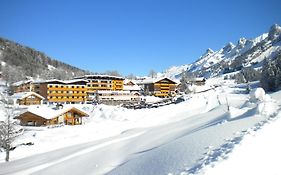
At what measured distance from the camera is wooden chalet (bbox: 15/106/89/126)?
66188 millimetres

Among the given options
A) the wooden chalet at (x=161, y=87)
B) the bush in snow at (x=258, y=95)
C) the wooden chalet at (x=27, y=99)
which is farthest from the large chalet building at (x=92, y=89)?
the bush in snow at (x=258, y=95)

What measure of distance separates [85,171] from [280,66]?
69.3 m

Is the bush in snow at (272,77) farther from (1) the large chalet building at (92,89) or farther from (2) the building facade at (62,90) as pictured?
(2) the building facade at (62,90)

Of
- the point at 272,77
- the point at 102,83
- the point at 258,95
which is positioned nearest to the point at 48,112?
the point at 258,95

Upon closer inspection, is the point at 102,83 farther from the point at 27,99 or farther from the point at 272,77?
the point at 272,77

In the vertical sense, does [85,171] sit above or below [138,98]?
below

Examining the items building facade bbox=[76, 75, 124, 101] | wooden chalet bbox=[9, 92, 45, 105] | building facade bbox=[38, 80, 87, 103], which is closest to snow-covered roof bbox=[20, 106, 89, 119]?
wooden chalet bbox=[9, 92, 45, 105]

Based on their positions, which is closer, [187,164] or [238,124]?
[187,164]

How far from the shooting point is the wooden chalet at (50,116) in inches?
2606

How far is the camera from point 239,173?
480 inches

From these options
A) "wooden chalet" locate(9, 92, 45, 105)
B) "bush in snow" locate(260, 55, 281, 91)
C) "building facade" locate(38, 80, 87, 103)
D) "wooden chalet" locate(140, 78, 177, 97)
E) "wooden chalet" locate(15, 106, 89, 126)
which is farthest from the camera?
"wooden chalet" locate(140, 78, 177, 97)

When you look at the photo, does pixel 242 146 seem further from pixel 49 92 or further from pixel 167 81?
pixel 167 81

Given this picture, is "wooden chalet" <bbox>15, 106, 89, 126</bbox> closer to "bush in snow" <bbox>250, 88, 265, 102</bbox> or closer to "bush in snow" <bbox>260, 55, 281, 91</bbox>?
"bush in snow" <bbox>260, 55, 281, 91</bbox>

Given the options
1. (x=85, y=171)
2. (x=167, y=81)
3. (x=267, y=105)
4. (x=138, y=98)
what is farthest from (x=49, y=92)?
(x=267, y=105)
